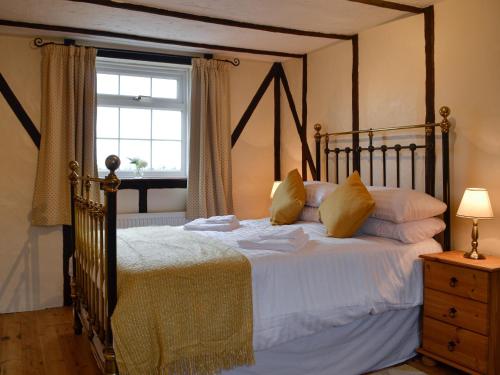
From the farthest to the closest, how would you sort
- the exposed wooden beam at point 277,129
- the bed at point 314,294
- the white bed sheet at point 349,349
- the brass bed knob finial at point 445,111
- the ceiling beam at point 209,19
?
the exposed wooden beam at point 277,129 → the ceiling beam at point 209,19 → the brass bed knob finial at point 445,111 → the white bed sheet at point 349,349 → the bed at point 314,294

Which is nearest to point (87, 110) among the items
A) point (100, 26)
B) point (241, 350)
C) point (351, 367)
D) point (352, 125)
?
point (100, 26)

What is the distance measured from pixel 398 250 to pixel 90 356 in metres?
2.03

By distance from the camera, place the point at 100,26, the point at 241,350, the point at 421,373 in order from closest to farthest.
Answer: the point at 241,350, the point at 421,373, the point at 100,26

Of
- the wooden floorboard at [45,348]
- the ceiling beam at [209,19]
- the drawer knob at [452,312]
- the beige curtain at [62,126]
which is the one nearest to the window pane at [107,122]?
the beige curtain at [62,126]

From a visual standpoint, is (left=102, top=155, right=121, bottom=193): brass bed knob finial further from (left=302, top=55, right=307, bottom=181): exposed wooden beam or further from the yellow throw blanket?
(left=302, top=55, right=307, bottom=181): exposed wooden beam

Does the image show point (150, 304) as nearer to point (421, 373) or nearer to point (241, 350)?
point (241, 350)

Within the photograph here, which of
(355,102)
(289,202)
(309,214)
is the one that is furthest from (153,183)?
(355,102)

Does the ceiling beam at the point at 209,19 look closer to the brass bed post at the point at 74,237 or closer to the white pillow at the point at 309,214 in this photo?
the brass bed post at the point at 74,237

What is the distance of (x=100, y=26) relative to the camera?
3674 mm

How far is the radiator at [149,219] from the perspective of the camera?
13.9 feet

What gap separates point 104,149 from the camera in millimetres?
4305

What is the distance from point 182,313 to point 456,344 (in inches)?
62.2

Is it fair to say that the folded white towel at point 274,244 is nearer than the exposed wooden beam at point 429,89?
Yes

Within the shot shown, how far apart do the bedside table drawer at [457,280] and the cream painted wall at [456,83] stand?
15.0 inches
